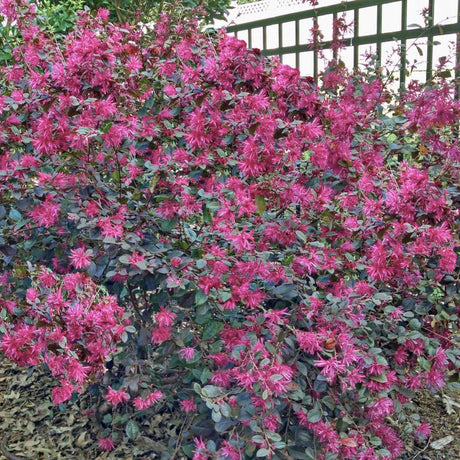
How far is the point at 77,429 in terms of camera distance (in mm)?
2422

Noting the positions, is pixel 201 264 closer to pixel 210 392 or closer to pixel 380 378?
pixel 210 392

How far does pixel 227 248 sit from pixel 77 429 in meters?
1.06

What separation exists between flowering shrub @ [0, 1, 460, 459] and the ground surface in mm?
222

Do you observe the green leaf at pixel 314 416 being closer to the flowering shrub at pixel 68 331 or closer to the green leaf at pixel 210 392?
the green leaf at pixel 210 392

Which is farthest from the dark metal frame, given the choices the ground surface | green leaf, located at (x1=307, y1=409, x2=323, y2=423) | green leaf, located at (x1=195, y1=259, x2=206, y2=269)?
green leaf, located at (x1=307, y1=409, x2=323, y2=423)

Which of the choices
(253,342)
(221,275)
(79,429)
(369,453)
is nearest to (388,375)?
(369,453)

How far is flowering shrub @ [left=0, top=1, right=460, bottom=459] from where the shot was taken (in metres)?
1.56

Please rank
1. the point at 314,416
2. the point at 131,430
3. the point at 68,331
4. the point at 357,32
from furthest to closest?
the point at 357,32, the point at 131,430, the point at 314,416, the point at 68,331

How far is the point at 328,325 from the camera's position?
1621 mm

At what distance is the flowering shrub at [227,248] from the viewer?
156 centimetres

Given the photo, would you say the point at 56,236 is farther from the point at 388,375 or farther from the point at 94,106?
the point at 388,375

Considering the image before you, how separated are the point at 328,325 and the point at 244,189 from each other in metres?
0.42

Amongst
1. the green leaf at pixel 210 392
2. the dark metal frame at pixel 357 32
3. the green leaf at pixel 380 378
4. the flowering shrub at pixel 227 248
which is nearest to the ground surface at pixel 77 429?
the flowering shrub at pixel 227 248

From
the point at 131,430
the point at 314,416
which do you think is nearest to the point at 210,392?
the point at 314,416
